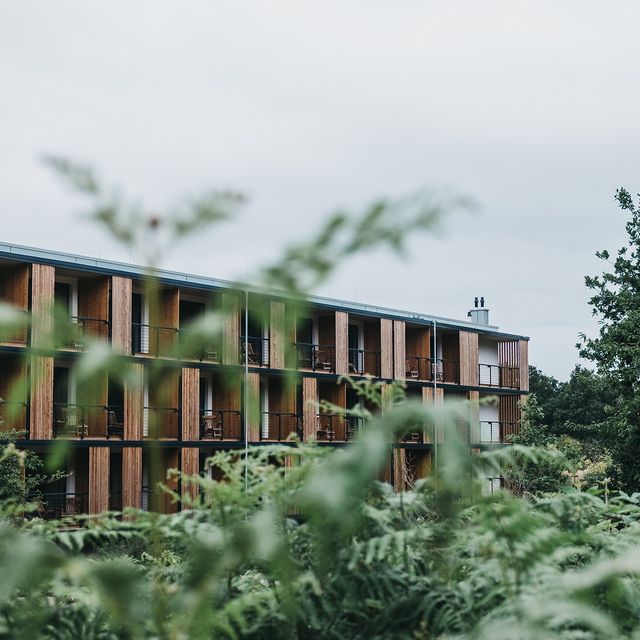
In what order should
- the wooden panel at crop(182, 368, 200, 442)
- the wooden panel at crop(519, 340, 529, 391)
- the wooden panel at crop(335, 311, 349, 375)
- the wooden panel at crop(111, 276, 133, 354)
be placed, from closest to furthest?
1. the wooden panel at crop(111, 276, 133, 354)
2. the wooden panel at crop(182, 368, 200, 442)
3. the wooden panel at crop(335, 311, 349, 375)
4. the wooden panel at crop(519, 340, 529, 391)

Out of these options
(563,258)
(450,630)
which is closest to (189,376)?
(563,258)

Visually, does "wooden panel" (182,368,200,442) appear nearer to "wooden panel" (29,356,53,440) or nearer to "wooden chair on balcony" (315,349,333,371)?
"wooden panel" (29,356,53,440)

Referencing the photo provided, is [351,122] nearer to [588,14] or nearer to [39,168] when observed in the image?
[39,168]

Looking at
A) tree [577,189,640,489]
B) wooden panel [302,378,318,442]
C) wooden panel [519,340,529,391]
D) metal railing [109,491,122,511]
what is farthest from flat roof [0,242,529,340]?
tree [577,189,640,489]

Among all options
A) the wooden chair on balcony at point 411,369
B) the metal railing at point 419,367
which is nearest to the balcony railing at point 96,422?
the wooden chair on balcony at point 411,369

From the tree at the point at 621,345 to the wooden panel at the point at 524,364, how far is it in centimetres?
1694

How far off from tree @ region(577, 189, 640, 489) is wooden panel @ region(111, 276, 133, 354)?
11961 mm

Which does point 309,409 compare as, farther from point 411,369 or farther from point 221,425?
point 411,369

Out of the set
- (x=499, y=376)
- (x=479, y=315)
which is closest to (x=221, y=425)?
(x=499, y=376)

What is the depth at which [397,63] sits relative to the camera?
12.2 meters

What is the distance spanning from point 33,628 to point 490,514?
94 cm

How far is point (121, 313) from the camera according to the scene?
28656 millimetres

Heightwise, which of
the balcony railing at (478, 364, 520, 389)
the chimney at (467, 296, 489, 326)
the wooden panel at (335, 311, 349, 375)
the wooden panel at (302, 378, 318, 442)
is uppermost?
the chimney at (467, 296, 489, 326)

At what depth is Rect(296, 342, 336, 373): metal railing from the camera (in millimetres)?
34969
